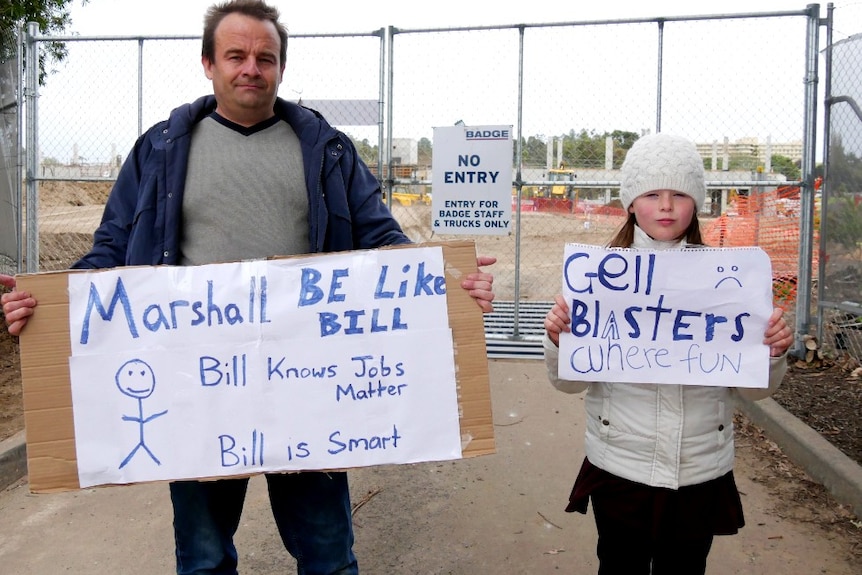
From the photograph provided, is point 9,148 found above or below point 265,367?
above

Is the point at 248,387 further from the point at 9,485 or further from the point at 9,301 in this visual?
the point at 9,485

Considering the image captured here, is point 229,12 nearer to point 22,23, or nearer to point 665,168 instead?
point 665,168

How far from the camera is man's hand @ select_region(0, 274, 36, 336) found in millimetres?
2012

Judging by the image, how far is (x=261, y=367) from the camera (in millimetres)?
2107

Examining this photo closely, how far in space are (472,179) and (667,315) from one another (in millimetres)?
4398

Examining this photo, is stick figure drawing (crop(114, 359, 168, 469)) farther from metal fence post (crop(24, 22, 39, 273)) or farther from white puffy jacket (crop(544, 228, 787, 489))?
metal fence post (crop(24, 22, 39, 273))

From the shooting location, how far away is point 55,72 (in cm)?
721

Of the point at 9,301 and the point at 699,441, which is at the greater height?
the point at 9,301

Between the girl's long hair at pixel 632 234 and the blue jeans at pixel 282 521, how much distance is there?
114 cm

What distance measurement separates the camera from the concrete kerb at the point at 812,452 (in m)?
3.68

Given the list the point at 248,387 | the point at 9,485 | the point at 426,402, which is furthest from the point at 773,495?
the point at 9,485

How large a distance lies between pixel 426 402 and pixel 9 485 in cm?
315

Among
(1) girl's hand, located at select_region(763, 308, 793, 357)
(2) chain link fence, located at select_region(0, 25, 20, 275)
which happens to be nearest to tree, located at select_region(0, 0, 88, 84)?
(2) chain link fence, located at select_region(0, 25, 20, 275)

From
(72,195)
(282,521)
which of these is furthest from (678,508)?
(72,195)
